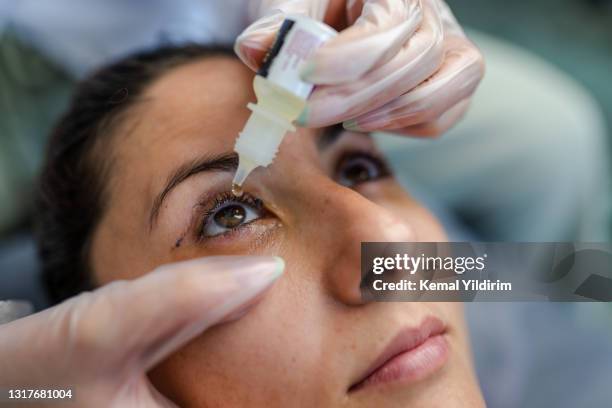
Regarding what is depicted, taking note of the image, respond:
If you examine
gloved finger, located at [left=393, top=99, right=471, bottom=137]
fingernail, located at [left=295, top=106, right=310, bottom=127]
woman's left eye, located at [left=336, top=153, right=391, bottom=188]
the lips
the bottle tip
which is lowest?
the lips

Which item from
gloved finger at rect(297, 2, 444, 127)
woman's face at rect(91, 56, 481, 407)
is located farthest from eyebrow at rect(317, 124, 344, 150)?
gloved finger at rect(297, 2, 444, 127)

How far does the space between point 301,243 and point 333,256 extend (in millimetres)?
51

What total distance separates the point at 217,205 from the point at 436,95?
359 mm

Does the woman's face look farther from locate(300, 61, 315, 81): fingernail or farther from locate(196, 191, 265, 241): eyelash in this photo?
locate(300, 61, 315, 81): fingernail

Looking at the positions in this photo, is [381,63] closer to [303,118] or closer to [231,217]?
[303,118]

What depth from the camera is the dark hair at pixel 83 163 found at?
0.98 m

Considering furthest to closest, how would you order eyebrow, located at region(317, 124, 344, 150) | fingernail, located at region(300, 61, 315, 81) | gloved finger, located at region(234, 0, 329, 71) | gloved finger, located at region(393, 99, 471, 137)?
gloved finger, located at region(393, 99, 471, 137) → eyebrow, located at region(317, 124, 344, 150) → gloved finger, located at region(234, 0, 329, 71) → fingernail, located at region(300, 61, 315, 81)

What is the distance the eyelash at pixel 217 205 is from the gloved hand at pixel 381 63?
0.17 metres

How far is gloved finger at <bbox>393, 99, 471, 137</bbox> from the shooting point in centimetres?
102

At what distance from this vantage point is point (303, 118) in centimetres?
73

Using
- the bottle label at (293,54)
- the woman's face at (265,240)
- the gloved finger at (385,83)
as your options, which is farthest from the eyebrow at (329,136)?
the bottle label at (293,54)

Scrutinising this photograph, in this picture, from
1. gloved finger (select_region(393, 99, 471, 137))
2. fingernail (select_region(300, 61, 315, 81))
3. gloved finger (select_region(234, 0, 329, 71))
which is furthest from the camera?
gloved finger (select_region(393, 99, 471, 137))

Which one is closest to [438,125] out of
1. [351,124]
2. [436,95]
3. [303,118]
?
[436,95]

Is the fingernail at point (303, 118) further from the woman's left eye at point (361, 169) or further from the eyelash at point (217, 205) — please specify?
the woman's left eye at point (361, 169)
